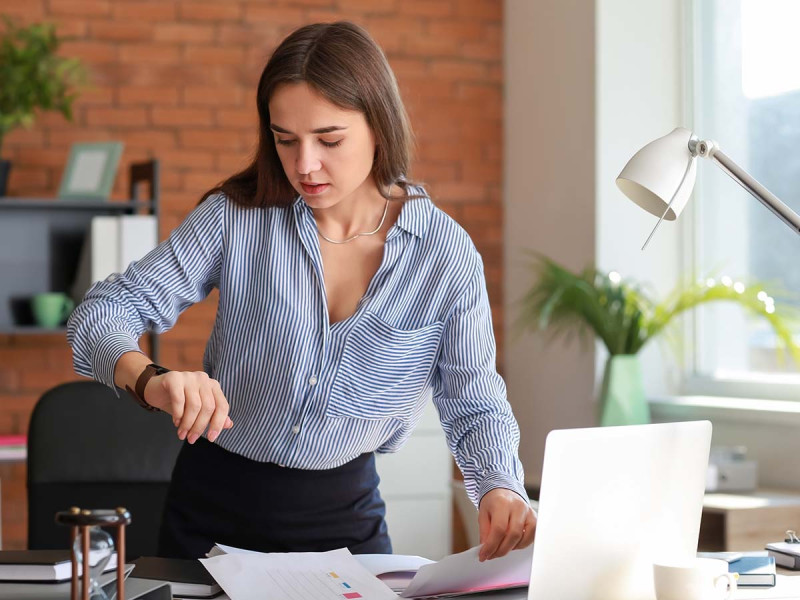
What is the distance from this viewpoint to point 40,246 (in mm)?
3908

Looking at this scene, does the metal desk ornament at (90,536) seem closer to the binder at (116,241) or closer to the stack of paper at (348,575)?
the stack of paper at (348,575)

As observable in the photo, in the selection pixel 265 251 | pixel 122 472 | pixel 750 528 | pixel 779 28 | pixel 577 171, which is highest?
pixel 779 28

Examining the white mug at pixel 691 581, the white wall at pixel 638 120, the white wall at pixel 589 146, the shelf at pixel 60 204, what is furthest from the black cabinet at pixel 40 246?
the white mug at pixel 691 581

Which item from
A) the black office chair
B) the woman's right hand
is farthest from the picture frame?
the woman's right hand

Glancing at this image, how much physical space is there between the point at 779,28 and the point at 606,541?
2732 mm

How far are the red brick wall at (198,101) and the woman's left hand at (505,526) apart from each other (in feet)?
8.54

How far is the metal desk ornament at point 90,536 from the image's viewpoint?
1.05 meters

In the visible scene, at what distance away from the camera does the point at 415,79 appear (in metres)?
4.38

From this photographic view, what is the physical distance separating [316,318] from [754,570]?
0.71 metres

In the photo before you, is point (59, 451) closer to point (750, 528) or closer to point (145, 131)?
point (750, 528)

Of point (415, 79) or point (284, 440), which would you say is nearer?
point (284, 440)

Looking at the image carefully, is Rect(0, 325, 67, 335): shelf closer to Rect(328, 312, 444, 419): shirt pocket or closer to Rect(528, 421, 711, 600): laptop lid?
Rect(328, 312, 444, 419): shirt pocket

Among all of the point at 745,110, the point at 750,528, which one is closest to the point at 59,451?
the point at 750,528

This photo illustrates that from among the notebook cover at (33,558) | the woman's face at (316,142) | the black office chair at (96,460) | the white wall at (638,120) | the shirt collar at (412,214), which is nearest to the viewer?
the notebook cover at (33,558)
